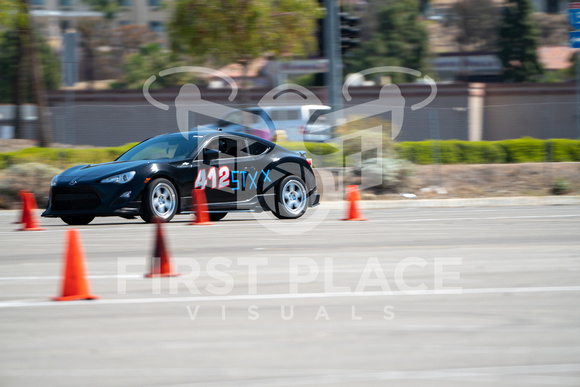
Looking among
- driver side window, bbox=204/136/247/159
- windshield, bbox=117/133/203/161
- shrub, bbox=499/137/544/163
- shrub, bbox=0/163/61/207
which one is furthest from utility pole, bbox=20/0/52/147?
shrub, bbox=499/137/544/163

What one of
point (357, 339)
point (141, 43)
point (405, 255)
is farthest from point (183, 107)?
point (141, 43)

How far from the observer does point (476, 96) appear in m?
38.0

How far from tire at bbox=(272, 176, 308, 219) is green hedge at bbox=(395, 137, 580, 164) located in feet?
28.6

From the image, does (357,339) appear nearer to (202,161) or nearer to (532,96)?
(202,161)

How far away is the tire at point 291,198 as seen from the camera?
12656 millimetres

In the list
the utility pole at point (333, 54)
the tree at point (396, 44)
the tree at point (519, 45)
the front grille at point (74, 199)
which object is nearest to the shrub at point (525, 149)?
the utility pole at point (333, 54)

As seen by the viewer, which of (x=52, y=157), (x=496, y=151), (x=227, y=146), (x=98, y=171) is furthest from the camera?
(x=496, y=151)

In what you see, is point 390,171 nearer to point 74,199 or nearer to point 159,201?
Answer: point 159,201

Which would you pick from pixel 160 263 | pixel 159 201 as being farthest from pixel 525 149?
pixel 160 263

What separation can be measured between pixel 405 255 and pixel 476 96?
3103cm

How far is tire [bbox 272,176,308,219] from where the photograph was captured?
12.7 m

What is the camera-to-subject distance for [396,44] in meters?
68.7

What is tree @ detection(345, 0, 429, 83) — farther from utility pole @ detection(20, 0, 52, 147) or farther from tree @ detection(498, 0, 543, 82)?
utility pole @ detection(20, 0, 52, 147)

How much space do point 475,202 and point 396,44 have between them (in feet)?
173
